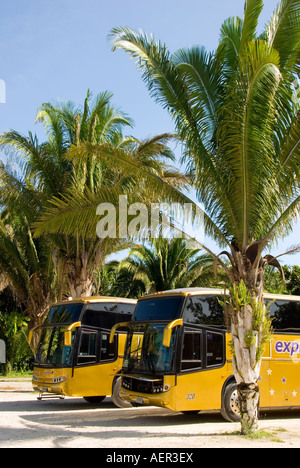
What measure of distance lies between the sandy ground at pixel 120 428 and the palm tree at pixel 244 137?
0.88 meters

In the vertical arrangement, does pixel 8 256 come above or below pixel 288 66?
below

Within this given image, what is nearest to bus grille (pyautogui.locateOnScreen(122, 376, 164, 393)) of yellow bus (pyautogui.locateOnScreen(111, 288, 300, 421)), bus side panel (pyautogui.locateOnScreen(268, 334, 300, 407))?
yellow bus (pyautogui.locateOnScreen(111, 288, 300, 421))

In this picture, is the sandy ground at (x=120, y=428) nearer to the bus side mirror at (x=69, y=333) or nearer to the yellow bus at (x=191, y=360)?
the yellow bus at (x=191, y=360)

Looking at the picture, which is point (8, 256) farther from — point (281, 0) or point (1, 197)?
point (281, 0)

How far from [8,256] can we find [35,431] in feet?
45.1

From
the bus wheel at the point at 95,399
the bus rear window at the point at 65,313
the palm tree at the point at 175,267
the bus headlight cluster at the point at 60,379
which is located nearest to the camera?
the bus headlight cluster at the point at 60,379

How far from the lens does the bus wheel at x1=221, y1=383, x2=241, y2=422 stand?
12.1 m

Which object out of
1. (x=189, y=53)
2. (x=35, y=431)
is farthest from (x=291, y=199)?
(x=35, y=431)

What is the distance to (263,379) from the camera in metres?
12.9

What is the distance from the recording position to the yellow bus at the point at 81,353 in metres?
13.9

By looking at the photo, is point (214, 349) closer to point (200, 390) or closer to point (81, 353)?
point (200, 390)

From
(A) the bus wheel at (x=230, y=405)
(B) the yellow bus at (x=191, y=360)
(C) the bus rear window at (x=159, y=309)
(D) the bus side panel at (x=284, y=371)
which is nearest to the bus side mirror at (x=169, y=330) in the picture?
(B) the yellow bus at (x=191, y=360)

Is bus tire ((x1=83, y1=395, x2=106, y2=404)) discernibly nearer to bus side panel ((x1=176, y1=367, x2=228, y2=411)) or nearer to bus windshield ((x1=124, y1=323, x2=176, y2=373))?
bus windshield ((x1=124, y1=323, x2=176, y2=373))

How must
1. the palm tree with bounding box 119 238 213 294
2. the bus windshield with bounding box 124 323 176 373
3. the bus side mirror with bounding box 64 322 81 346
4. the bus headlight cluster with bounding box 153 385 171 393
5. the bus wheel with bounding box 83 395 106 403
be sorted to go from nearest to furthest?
the bus headlight cluster with bounding box 153 385 171 393 → the bus windshield with bounding box 124 323 176 373 → the bus side mirror with bounding box 64 322 81 346 → the bus wheel with bounding box 83 395 106 403 → the palm tree with bounding box 119 238 213 294
